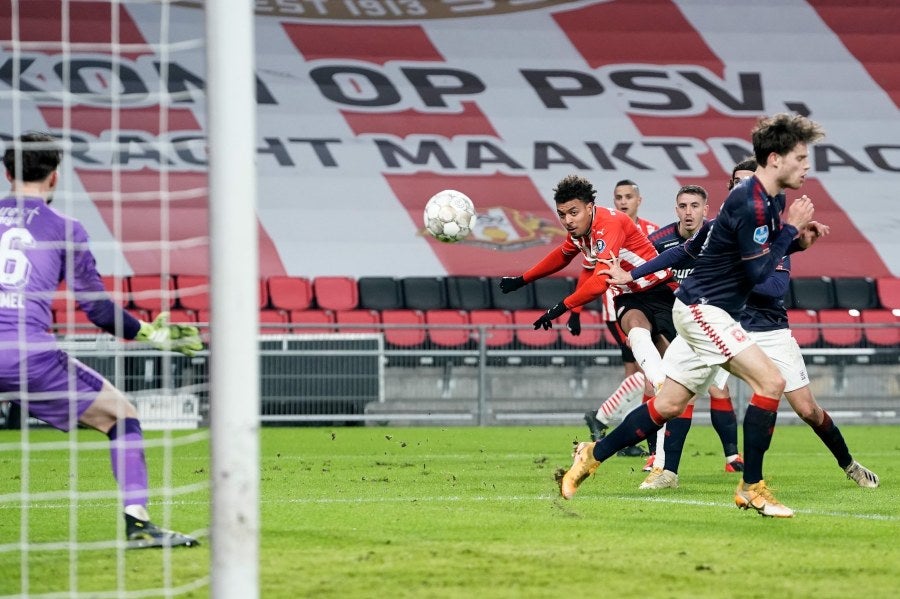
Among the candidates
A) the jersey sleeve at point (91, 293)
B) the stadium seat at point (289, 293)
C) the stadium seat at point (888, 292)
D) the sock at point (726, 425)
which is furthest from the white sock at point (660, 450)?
the stadium seat at point (888, 292)

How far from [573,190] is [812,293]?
11.5 meters

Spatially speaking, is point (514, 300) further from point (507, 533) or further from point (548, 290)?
point (507, 533)

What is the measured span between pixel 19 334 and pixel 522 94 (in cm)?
1621

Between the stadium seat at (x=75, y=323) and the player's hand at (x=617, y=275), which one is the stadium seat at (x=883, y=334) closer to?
the stadium seat at (x=75, y=323)

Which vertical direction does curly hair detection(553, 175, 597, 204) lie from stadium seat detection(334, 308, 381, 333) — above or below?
above

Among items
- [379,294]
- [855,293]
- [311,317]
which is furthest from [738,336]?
[855,293]

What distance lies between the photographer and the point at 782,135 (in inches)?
251

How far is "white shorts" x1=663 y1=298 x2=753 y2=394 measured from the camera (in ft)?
21.7

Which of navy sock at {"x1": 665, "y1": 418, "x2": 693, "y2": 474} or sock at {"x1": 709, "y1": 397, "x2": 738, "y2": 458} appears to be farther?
sock at {"x1": 709, "y1": 397, "x2": 738, "y2": 458}

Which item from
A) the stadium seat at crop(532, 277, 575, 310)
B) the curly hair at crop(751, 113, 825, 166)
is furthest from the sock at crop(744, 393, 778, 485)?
the stadium seat at crop(532, 277, 575, 310)

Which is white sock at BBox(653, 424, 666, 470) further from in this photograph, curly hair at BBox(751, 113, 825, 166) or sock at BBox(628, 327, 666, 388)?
curly hair at BBox(751, 113, 825, 166)

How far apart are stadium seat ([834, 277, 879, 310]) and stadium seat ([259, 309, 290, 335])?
25.4ft

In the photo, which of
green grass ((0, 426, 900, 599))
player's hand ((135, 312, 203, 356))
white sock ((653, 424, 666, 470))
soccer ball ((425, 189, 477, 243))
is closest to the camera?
green grass ((0, 426, 900, 599))

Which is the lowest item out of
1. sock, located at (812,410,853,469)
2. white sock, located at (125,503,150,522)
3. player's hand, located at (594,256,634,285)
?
white sock, located at (125,503,150,522)
